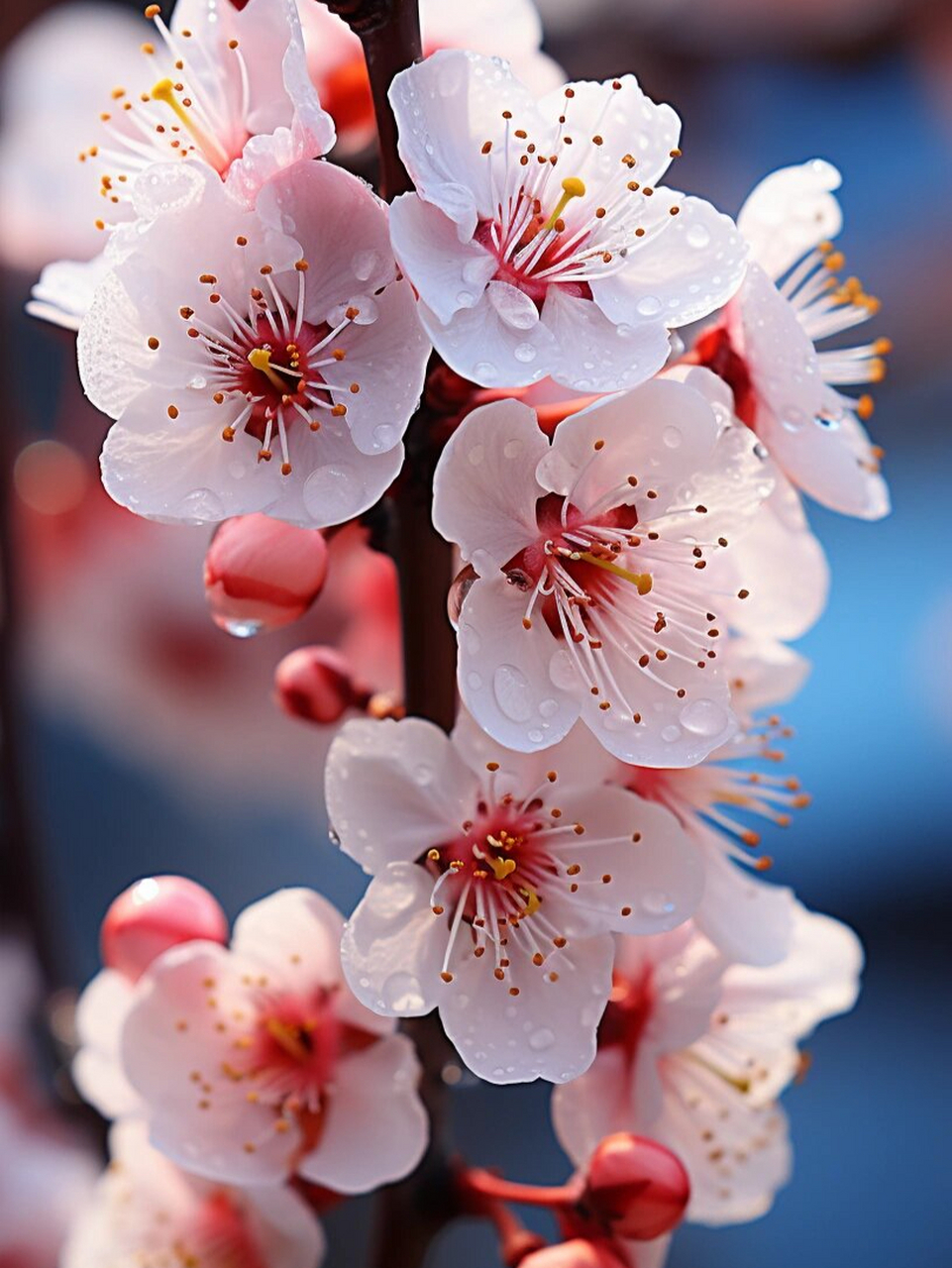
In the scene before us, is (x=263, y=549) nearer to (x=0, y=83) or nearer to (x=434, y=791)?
(x=434, y=791)

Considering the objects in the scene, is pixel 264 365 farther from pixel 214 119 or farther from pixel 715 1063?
pixel 715 1063

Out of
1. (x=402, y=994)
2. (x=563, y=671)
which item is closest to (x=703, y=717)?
(x=563, y=671)

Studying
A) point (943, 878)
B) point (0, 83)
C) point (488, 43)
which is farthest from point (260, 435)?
point (943, 878)

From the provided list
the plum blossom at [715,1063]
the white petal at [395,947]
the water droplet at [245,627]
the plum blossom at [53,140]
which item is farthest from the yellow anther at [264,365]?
the plum blossom at [53,140]

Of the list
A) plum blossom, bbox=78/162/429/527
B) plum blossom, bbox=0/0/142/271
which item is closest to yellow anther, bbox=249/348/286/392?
plum blossom, bbox=78/162/429/527

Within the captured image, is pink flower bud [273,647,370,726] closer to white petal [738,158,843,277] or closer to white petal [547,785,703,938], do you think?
white petal [547,785,703,938]

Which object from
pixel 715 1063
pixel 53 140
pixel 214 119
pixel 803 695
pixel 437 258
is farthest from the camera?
pixel 803 695
